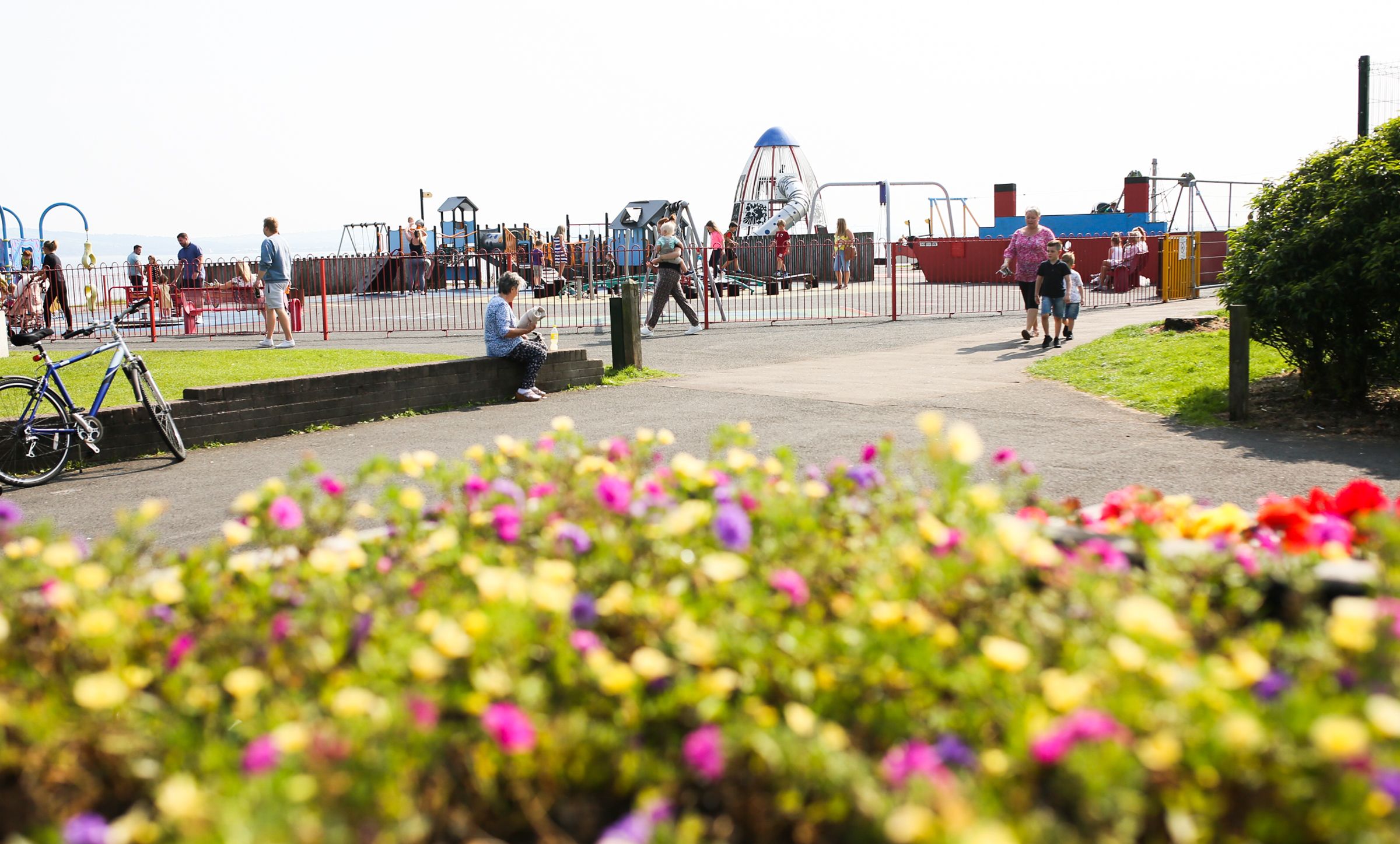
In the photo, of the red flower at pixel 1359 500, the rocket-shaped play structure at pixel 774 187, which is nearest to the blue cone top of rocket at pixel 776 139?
the rocket-shaped play structure at pixel 774 187

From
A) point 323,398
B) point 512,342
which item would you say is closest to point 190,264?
point 512,342

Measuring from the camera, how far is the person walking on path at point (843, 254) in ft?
104

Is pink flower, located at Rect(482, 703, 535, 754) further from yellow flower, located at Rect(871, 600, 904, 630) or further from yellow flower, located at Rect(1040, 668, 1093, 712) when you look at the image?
yellow flower, located at Rect(1040, 668, 1093, 712)

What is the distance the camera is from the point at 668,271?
19.4m

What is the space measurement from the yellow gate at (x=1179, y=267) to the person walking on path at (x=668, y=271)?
36.4ft

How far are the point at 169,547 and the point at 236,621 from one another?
374 centimetres

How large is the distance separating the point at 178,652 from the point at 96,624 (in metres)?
0.21

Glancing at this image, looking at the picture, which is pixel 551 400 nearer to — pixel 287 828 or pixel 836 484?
pixel 836 484

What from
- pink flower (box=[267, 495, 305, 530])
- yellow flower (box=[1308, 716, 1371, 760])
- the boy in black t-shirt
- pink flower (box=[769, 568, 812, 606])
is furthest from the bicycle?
the boy in black t-shirt

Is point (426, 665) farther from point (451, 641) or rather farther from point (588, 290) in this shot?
point (588, 290)

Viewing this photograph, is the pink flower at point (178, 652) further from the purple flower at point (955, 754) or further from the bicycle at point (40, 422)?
the bicycle at point (40, 422)

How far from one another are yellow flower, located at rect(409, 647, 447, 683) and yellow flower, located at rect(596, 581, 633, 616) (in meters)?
0.41

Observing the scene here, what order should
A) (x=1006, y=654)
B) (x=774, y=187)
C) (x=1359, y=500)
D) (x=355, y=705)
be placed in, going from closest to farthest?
(x=355, y=705), (x=1006, y=654), (x=1359, y=500), (x=774, y=187)

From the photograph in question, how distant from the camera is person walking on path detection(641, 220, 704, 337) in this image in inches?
755
